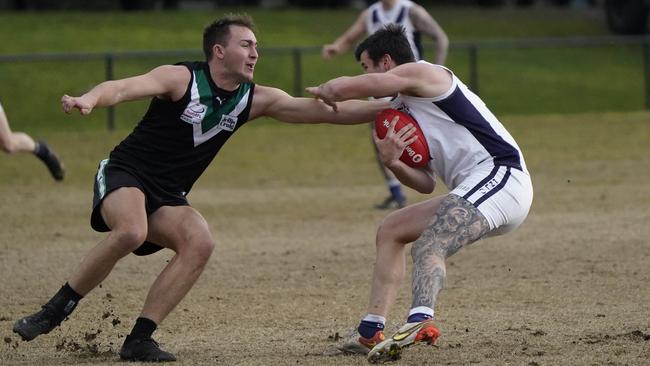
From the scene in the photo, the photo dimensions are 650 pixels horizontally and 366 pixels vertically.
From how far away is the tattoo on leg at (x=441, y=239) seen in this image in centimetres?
636

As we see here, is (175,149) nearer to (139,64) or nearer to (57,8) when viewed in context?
(139,64)

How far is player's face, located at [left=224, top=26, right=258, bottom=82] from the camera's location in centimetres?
714

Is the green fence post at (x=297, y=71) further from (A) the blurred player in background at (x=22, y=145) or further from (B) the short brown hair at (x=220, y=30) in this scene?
(B) the short brown hair at (x=220, y=30)

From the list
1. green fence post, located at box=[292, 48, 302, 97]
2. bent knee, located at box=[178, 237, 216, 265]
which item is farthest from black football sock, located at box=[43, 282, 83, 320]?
green fence post, located at box=[292, 48, 302, 97]

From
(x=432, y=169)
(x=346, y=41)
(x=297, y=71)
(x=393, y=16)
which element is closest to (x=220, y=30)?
(x=432, y=169)

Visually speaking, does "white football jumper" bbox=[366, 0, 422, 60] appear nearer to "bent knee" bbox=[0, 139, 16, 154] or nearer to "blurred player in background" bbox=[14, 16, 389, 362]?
"bent knee" bbox=[0, 139, 16, 154]

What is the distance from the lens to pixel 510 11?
3997 centimetres

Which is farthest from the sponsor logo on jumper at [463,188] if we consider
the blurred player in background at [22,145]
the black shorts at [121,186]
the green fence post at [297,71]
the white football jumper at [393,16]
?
the green fence post at [297,71]

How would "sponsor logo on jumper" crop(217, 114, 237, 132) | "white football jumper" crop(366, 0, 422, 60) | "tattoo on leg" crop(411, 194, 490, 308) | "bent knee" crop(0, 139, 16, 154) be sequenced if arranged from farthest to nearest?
"white football jumper" crop(366, 0, 422, 60), "bent knee" crop(0, 139, 16, 154), "sponsor logo on jumper" crop(217, 114, 237, 132), "tattoo on leg" crop(411, 194, 490, 308)

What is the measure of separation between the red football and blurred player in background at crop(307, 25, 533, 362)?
33mm

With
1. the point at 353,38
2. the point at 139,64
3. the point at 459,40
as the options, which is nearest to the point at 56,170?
the point at 353,38

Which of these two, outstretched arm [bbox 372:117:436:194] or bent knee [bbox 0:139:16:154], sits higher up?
outstretched arm [bbox 372:117:436:194]

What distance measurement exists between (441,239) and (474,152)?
56 cm

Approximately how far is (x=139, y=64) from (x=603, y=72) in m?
10.4
